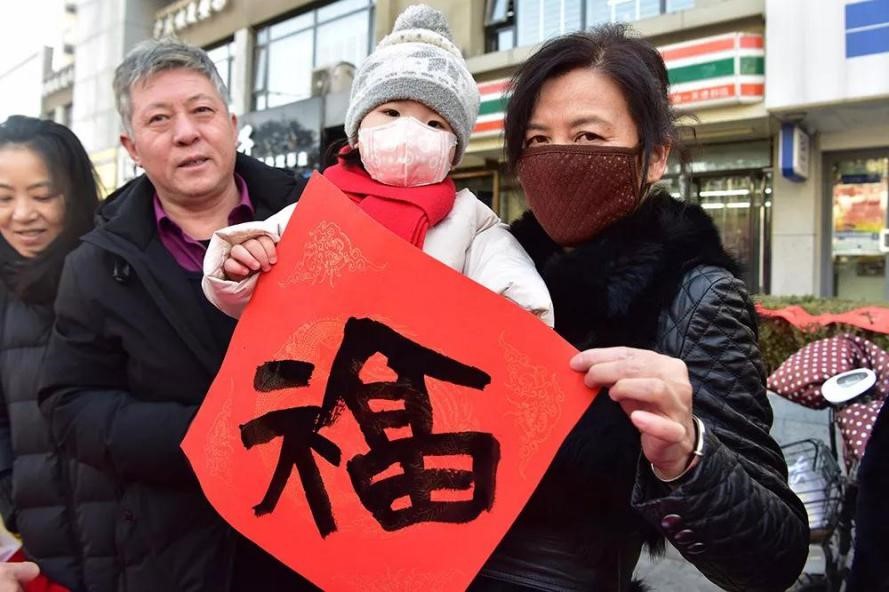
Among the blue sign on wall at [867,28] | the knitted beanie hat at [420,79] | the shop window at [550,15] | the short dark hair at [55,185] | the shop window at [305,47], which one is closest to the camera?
the knitted beanie hat at [420,79]

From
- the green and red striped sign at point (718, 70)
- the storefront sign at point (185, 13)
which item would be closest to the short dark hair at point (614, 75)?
the green and red striped sign at point (718, 70)

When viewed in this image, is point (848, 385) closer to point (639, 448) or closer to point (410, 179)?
point (639, 448)

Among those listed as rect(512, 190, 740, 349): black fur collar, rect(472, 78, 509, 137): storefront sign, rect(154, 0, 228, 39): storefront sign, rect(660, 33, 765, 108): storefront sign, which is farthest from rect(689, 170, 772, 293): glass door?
rect(154, 0, 228, 39): storefront sign

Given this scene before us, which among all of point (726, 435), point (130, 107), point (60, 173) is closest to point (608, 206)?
point (726, 435)

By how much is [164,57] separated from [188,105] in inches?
5.1

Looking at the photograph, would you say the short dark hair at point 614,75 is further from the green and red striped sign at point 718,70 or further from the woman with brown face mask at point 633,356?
the green and red striped sign at point 718,70

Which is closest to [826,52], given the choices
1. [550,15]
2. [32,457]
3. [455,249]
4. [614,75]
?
[550,15]

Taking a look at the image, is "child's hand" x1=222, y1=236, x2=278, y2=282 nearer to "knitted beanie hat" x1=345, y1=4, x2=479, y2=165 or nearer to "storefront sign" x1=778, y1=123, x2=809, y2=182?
"knitted beanie hat" x1=345, y1=4, x2=479, y2=165

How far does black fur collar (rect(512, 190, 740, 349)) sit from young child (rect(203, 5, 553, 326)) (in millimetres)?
78

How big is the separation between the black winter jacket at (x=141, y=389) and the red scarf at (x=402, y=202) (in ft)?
1.61

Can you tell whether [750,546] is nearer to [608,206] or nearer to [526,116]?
[608,206]

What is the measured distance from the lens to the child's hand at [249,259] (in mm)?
1248

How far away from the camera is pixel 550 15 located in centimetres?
987

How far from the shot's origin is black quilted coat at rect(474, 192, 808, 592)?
104cm
